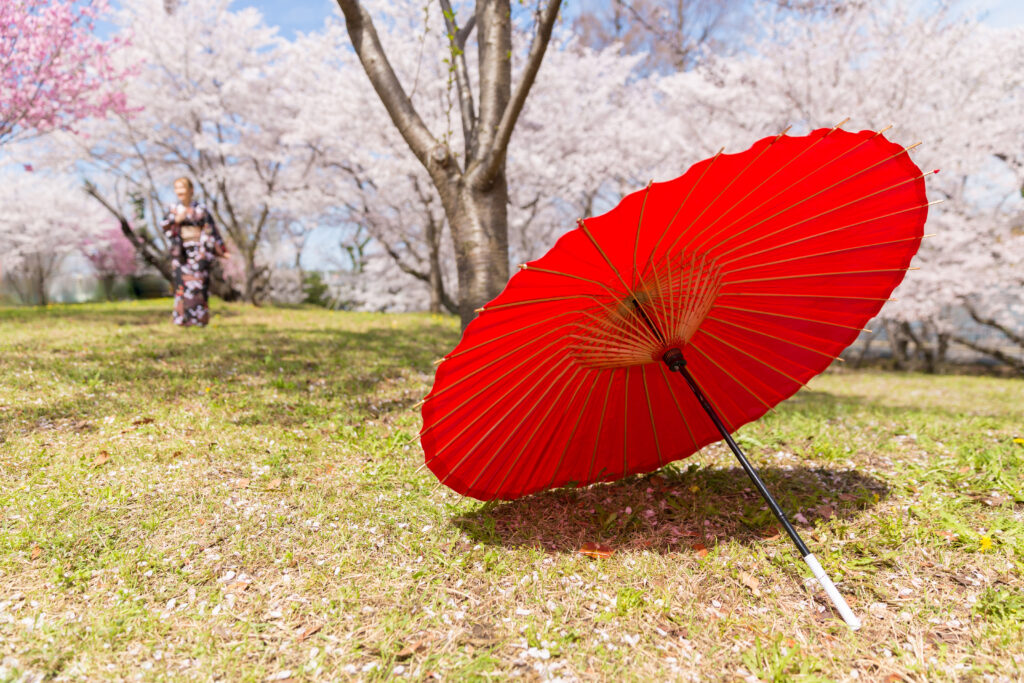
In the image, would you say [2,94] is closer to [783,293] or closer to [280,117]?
[280,117]

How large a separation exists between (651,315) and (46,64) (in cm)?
1080

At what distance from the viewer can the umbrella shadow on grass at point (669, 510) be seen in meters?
2.87

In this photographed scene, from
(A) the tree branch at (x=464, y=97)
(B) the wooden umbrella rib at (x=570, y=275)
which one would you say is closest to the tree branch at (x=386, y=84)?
(A) the tree branch at (x=464, y=97)

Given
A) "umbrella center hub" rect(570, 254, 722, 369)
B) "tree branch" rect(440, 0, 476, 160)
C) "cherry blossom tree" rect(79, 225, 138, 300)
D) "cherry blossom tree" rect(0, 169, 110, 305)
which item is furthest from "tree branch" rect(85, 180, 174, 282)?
"umbrella center hub" rect(570, 254, 722, 369)

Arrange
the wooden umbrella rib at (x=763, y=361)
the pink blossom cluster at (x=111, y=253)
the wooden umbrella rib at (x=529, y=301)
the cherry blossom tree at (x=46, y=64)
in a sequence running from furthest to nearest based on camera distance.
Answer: the pink blossom cluster at (x=111, y=253) < the cherry blossom tree at (x=46, y=64) < the wooden umbrella rib at (x=763, y=361) < the wooden umbrella rib at (x=529, y=301)

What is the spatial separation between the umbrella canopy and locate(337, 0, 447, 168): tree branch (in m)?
2.64

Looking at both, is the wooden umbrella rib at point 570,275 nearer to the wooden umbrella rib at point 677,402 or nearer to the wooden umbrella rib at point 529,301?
the wooden umbrella rib at point 529,301

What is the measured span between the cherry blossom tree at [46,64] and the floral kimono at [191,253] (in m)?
2.57

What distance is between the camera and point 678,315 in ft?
7.68

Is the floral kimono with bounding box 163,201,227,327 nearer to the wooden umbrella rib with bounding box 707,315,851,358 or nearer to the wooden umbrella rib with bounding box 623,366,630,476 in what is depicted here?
the wooden umbrella rib with bounding box 623,366,630,476

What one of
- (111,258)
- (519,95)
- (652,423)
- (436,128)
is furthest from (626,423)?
(111,258)

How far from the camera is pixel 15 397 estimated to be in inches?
173

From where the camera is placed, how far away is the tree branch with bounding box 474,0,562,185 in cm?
398

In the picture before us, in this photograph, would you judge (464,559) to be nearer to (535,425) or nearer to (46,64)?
(535,425)
